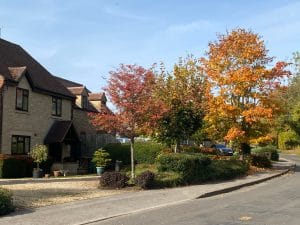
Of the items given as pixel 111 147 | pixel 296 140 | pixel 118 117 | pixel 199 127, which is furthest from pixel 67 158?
pixel 296 140

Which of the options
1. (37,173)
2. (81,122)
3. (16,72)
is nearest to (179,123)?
(37,173)

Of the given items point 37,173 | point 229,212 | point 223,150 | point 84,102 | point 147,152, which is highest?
point 84,102

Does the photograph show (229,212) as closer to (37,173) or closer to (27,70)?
(37,173)

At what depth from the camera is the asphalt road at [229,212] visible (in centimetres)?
1314

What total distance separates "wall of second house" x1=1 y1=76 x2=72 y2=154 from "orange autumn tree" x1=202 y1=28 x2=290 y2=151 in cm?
1123

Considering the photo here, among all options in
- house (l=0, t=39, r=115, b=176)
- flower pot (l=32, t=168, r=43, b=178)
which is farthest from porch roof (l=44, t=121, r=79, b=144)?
flower pot (l=32, t=168, r=43, b=178)

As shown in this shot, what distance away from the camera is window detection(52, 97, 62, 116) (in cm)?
3838

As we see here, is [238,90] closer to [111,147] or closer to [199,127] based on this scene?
[199,127]

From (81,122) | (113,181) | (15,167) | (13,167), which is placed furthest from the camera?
(81,122)

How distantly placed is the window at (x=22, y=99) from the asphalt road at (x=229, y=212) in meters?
18.0

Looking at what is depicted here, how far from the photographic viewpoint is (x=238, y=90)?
3281 centimetres

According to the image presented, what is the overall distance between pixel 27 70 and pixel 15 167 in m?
6.73

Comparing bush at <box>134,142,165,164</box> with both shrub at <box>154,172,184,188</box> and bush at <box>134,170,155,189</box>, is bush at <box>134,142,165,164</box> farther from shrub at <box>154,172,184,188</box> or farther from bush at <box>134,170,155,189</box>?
bush at <box>134,170,155,189</box>

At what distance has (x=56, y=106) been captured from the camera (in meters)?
38.8
